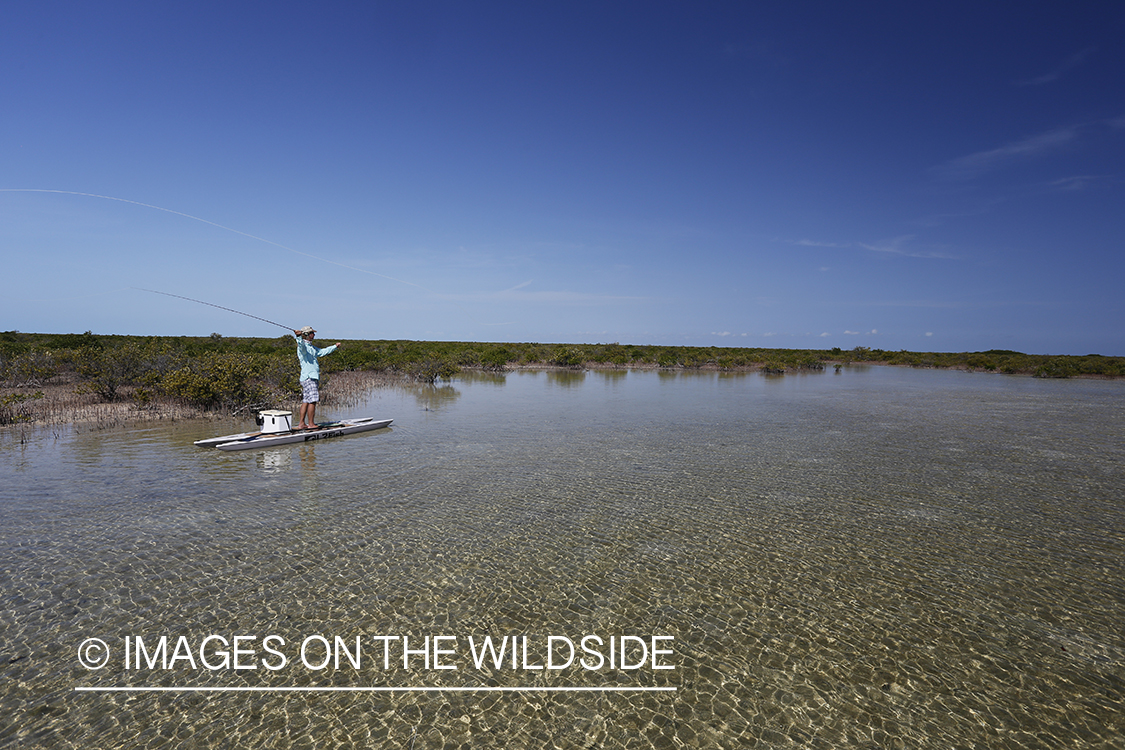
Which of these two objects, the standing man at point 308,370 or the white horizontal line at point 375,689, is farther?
the standing man at point 308,370

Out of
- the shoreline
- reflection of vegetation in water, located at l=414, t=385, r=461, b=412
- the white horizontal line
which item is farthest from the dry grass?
the white horizontal line

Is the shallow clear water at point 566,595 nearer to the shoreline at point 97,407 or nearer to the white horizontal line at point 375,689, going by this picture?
the white horizontal line at point 375,689

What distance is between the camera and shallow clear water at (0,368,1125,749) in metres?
4.09

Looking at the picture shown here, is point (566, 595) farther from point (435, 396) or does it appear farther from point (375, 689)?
point (435, 396)

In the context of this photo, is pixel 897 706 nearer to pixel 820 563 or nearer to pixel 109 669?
pixel 820 563

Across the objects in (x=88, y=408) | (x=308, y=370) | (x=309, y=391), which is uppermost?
(x=308, y=370)

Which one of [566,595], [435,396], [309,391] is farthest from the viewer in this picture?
[435,396]

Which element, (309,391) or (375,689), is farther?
(309,391)

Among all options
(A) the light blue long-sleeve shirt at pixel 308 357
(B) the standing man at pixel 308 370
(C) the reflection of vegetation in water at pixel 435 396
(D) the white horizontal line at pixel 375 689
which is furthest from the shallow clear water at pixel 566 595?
(C) the reflection of vegetation in water at pixel 435 396

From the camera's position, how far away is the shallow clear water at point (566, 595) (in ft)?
13.4

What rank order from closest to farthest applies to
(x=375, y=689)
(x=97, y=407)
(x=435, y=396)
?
(x=375, y=689)
(x=97, y=407)
(x=435, y=396)

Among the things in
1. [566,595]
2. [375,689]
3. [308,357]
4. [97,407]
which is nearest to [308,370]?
[308,357]

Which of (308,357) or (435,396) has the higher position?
(308,357)

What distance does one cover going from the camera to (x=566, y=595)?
5926 mm
